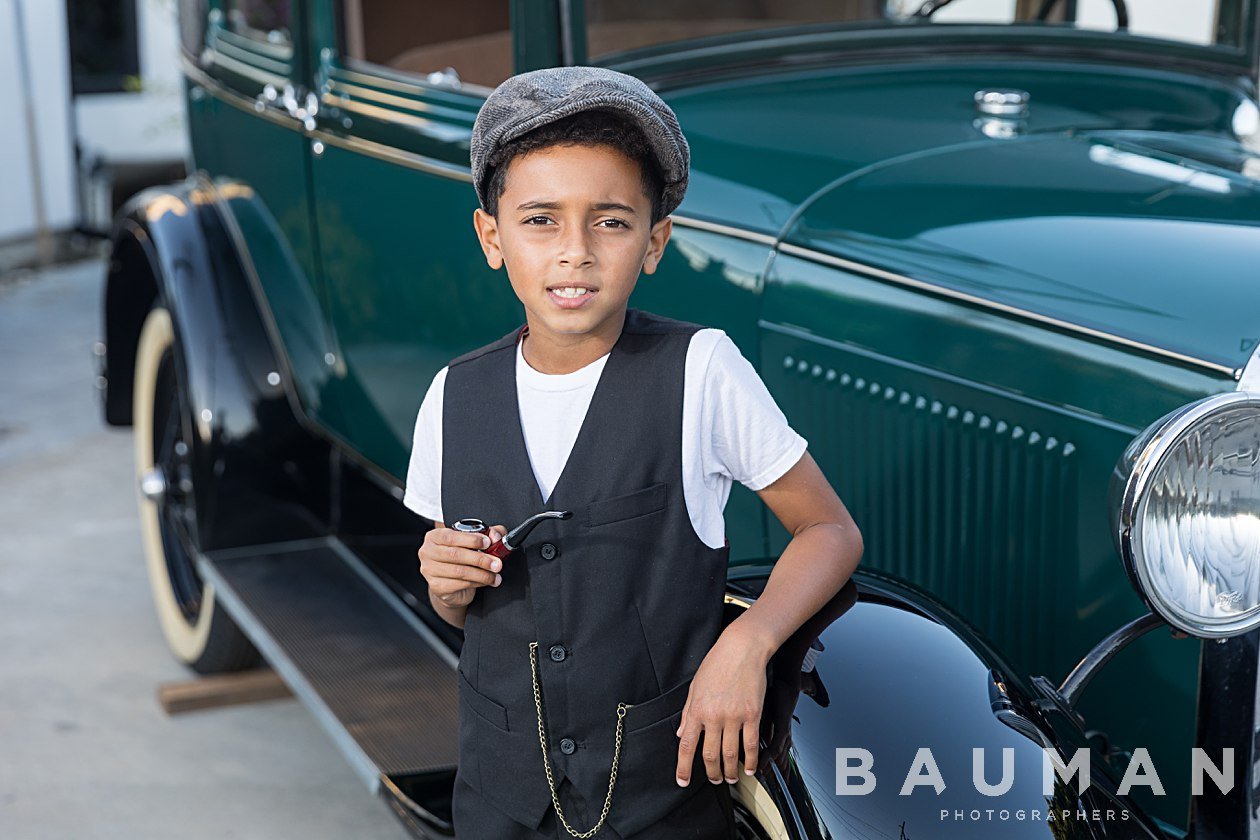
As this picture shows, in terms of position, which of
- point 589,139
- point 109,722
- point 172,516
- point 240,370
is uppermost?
point 589,139

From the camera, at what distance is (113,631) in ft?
11.1

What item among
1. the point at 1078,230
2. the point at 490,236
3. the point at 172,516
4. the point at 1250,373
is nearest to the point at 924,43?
the point at 1078,230

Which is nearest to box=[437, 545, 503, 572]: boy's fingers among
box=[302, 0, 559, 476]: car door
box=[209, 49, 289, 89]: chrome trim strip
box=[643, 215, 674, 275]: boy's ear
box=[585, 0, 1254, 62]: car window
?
box=[643, 215, 674, 275]: boy's ear

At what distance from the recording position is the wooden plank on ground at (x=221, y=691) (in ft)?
9.75

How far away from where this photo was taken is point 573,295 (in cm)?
129

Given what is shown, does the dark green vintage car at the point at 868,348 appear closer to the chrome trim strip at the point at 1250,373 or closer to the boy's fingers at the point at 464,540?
the chrome trim strip at the point at 1250,373

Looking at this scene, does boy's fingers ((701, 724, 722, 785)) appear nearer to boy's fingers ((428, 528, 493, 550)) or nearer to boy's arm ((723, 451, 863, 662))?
boy's arm ((723, 451, 863, 662))

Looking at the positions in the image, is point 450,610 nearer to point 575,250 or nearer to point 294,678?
point 575,250

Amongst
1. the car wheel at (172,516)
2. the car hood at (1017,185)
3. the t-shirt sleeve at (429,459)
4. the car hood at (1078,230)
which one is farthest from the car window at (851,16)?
the car wheel at (172,516)

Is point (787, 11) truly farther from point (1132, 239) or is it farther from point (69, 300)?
point (69, 300)

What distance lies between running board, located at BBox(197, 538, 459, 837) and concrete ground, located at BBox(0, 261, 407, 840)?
9.5 inches

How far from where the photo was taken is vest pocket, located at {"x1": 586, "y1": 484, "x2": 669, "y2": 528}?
4.31ft

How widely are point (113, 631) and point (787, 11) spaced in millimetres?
2125

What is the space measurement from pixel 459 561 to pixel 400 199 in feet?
4.24
